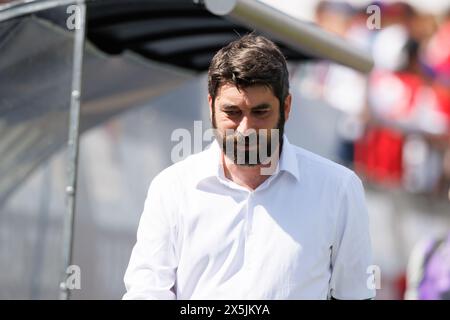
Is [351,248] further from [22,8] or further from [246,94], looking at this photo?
[22,8]

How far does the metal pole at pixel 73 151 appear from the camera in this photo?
4730 millimetres

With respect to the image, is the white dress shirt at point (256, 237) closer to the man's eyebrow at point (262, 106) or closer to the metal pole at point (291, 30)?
the man's eyebrow at point (262, 106)

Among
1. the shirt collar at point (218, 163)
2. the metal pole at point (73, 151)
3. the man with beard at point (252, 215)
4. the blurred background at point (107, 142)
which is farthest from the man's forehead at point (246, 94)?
the blurred background at point (107, 142)

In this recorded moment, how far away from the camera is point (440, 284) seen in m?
6.41

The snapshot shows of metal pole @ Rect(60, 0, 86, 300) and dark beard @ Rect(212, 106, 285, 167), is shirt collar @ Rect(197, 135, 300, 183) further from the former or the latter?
metal pole @ Rect(60, 0, 86, 300)

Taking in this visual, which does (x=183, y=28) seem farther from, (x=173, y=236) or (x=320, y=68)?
(x=320, y=68)

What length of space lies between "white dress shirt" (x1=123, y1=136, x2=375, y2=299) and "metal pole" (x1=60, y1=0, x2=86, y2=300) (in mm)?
1702

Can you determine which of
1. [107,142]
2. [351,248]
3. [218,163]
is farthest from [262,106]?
[107,142]

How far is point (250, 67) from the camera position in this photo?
2.92 meters

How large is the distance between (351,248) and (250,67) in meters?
0.61

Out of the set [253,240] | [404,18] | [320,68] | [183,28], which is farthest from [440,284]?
[404,18]

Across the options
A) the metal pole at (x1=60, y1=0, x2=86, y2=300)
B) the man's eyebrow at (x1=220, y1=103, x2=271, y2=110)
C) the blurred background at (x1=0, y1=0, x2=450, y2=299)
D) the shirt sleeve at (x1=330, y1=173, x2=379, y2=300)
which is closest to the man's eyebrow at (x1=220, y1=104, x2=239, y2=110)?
the man's eyebrow at (x1=220, y1=103, x2=271, y2=110)

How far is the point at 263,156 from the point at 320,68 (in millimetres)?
10097

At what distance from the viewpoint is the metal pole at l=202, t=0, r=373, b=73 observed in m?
4.37
